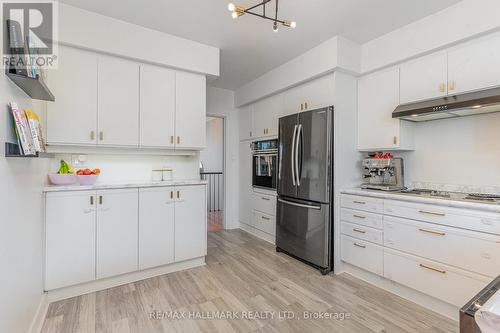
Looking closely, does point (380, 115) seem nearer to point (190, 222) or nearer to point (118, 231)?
point (190, 222)

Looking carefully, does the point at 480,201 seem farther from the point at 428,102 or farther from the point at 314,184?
the point at 314,184

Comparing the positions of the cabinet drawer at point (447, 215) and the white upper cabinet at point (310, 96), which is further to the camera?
the white upper cabinet at point (310, 96)

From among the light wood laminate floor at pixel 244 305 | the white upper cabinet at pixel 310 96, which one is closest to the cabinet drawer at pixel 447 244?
the light wood laminate floor at pixel 244 305

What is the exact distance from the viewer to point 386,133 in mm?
2789

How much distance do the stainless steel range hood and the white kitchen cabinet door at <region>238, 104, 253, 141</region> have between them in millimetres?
2397

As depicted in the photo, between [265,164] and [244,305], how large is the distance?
2.26m

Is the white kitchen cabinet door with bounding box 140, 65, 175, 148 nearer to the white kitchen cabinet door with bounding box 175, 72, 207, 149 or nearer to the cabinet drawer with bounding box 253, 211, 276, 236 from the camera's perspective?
the white kitchen cabinet door with bounding box 175, 72, 207, 149

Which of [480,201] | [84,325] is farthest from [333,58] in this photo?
[84,325]

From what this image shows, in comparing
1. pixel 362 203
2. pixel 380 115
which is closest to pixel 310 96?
pixel 380 115

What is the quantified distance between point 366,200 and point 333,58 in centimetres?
162

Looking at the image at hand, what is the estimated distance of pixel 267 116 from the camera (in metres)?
4.04

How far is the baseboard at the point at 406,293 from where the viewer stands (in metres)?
2.01

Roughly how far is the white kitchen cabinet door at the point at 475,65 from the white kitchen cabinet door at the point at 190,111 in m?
2.66

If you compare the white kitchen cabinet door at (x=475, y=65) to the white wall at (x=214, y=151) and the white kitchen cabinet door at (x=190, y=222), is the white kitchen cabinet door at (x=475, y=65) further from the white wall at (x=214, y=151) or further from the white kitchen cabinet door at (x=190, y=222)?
the white wall at (x=214, y=151)
